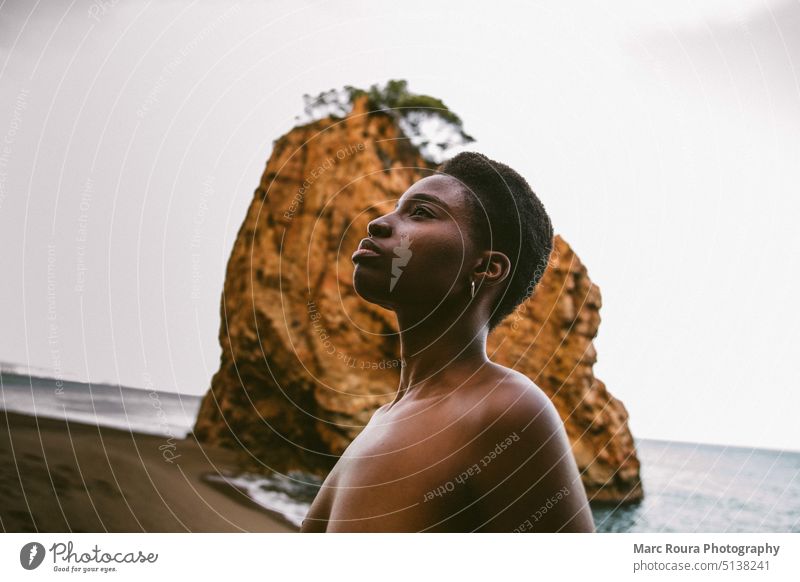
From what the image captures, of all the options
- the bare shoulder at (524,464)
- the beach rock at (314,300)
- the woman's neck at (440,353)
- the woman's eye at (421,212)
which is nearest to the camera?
the bare shoulder at (524,464)

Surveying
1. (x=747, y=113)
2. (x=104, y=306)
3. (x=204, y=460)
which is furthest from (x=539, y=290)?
(x=104, y=306)

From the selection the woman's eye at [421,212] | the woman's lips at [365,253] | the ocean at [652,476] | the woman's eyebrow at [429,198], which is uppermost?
the woman's eyebrow at [429,198]

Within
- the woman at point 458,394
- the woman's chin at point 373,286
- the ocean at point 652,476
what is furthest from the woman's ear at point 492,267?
the ocean at point 652,476

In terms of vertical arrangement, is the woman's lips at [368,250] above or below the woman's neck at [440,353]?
above

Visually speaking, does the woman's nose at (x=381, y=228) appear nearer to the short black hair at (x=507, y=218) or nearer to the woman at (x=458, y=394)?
the woman at (x=458, y=394)

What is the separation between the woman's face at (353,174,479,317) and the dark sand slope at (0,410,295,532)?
1.32 metres

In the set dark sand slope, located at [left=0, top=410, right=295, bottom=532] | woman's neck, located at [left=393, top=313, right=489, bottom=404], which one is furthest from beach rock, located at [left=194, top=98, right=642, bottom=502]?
woman's neck, located at [left=393, top=313, right=489, bottom=404]

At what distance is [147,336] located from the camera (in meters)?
3.09

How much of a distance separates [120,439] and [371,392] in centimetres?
126

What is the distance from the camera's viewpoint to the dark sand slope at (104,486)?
300cm

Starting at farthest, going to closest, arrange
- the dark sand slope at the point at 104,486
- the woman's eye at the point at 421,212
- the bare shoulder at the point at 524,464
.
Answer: the dark sand slope at the point at 104,486
the woman's eye at the point at 421,212
the bare shoulder at the point at 524,464

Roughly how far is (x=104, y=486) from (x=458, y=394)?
1.83 metres

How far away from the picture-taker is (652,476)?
394cm

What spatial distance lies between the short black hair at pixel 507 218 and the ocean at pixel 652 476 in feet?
5.14
